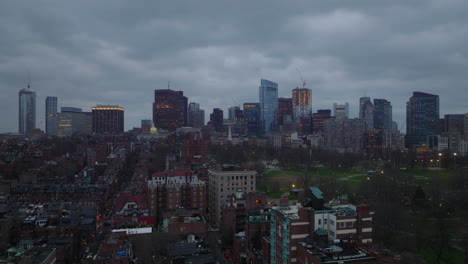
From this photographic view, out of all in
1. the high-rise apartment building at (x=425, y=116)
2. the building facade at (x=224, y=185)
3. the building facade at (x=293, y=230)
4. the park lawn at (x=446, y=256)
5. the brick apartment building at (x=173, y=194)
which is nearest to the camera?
the building facade at (x=293, y=230)

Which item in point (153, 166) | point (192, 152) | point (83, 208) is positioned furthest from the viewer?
point (192, 152)

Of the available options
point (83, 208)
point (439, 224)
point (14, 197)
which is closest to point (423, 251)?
point (439, 224)

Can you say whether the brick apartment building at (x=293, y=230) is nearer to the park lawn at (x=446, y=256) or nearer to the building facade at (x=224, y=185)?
the park lawn at (x=446, y=256)

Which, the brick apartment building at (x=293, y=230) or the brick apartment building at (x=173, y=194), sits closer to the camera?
the brick apartment building at (x=293, y=230)

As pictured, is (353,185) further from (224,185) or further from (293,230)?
(293,230)

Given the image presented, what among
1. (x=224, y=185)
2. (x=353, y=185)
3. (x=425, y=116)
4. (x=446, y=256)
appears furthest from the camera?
(x=425, y=116)

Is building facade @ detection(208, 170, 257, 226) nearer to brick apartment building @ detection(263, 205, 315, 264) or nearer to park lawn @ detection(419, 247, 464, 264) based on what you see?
park lawn @ detection(419, 247, 464, 264)

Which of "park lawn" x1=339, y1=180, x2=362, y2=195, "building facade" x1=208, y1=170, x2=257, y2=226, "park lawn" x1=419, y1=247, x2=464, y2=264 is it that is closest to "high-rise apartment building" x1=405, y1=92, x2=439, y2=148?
"park lawn" x1=339, y1=180, x2=362, y2=195

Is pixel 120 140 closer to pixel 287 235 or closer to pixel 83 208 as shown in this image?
pixel 83 208

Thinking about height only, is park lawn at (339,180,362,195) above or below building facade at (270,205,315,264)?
below

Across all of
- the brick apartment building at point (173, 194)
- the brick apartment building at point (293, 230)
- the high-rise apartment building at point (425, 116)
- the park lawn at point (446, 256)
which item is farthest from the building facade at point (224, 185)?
the high-rise apartment building at point (425, 116)

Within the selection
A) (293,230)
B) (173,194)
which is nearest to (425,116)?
(173,194)
